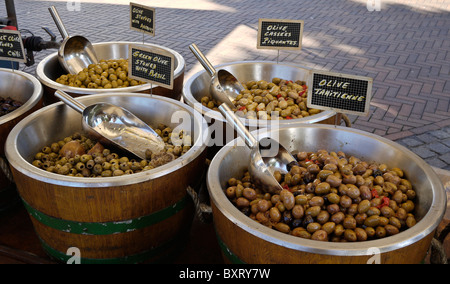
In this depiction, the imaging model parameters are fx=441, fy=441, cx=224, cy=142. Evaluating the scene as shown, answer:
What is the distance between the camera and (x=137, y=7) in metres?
2.76

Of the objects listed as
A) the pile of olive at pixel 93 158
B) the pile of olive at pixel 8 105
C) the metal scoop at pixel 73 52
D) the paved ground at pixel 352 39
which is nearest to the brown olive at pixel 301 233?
the pile of olive at pixel 93 158

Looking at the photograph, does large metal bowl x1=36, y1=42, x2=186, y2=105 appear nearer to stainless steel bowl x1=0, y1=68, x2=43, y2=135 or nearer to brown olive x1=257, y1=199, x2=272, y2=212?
stainless steel bowl x1=0, y1=68, x2=43, y2=135

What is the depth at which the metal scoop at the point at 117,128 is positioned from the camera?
197 cm

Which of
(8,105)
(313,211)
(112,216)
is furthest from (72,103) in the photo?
(313,211)

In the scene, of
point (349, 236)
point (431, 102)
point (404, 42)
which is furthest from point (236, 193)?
point (404, 42)

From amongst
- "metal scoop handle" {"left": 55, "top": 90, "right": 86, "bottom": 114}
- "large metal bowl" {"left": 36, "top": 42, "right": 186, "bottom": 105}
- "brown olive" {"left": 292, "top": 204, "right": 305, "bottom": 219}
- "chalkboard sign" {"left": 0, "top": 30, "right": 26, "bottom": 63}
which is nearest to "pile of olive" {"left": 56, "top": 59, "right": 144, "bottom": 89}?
"large metal bowl" {"left": 36, "top": 42, "right": 186, "bottom": 105}

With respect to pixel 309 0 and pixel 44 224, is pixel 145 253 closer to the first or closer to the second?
pixel 44 224

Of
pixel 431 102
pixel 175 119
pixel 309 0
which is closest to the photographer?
pixel 175 119

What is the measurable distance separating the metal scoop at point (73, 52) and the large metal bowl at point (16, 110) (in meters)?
0.42

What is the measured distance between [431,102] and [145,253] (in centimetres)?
373

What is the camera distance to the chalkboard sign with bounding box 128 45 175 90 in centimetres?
211

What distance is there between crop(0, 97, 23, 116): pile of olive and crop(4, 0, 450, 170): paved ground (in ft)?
9.57

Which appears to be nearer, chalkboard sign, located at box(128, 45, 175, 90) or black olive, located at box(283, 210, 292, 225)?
black olive, located at box(283, 210, 292, 225)

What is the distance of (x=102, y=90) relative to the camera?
226cm
